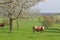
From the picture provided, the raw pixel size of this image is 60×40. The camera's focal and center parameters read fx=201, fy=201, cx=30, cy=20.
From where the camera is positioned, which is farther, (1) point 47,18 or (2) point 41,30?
(1) point 47,18

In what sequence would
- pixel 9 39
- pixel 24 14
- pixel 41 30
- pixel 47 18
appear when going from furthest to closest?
pixel 47 18 → pixel 24 14 → pixel 41 30 → pixel 9 39

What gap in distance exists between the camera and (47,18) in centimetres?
5800

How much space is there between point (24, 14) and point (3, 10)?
614 cm

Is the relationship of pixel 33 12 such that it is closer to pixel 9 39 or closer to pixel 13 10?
pixel 13 10

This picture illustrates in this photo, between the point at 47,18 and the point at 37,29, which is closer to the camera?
the point at 37,29

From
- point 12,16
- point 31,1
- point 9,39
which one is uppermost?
point 31,1

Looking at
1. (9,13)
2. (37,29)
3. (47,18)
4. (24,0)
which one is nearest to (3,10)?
(9,13)

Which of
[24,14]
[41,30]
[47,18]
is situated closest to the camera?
[41,30]

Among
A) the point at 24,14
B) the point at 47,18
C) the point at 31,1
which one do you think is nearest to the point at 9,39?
the point at 31,1

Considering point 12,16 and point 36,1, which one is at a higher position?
point 36,1

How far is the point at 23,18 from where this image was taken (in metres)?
39.5

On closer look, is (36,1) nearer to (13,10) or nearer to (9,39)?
(13,10)

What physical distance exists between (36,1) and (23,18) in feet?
20.6

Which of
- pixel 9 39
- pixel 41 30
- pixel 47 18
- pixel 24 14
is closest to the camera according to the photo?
pixel 9 39
